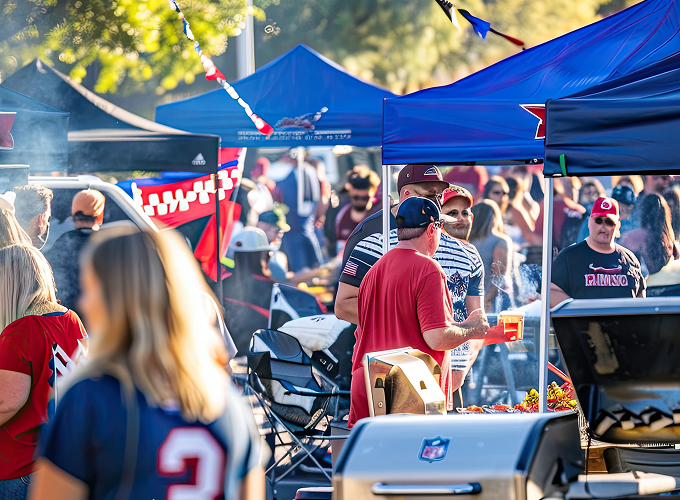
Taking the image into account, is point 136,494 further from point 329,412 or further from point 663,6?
point 663,6

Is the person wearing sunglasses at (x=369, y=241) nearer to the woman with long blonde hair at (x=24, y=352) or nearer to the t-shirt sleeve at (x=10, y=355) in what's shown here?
the woman with long blonde hair at (x=24, y=352)

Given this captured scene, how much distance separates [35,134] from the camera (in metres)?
6.77

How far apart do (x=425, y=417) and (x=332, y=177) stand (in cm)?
1678

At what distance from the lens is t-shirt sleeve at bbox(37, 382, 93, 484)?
1.89m

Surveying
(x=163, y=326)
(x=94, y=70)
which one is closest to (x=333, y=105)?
(x=163, y=326)

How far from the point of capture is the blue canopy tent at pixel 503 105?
17.9 ft

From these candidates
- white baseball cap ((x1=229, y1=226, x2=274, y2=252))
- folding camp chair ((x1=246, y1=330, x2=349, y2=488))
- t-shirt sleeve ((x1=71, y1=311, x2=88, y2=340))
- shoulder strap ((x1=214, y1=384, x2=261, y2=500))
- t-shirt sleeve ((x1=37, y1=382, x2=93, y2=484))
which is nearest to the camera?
t-shirt sleeve ((x1=37, y1=382, x2=93, y2=484))

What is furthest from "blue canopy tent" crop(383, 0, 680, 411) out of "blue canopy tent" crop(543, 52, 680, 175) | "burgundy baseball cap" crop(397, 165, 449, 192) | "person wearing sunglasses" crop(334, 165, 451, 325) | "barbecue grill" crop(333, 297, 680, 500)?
"barbecue grill" crop(333, 297, 680, 500)

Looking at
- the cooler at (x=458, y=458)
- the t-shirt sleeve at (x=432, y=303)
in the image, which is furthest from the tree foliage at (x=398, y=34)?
the cooler at (x=458, y=458)

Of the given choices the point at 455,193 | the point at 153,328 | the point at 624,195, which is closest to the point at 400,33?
the point at 624,195

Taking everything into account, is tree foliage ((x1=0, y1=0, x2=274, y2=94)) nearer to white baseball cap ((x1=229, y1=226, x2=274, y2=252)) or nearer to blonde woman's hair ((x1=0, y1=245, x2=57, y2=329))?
white baseball cap ((x1=229, y1=226, x2=274, y2=252))

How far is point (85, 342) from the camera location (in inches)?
159

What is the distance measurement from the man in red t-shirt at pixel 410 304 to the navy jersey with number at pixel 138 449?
7.33 feet

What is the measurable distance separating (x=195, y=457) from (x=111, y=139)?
237 inches
